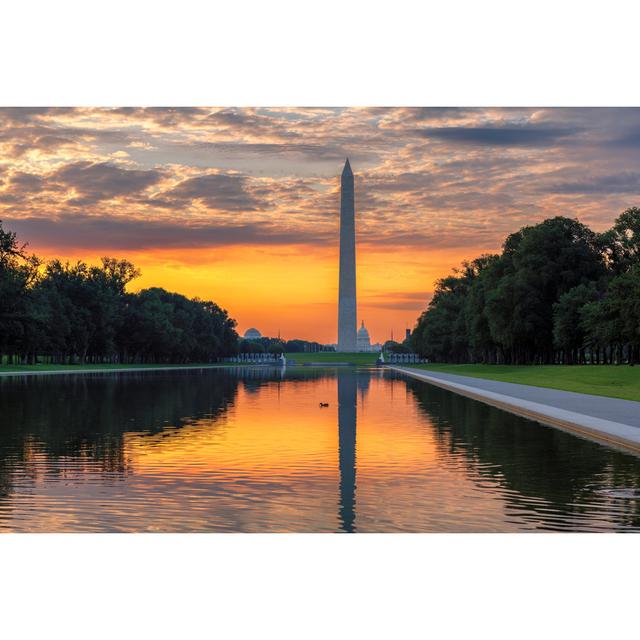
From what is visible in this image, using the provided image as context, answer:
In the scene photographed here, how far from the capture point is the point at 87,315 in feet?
378

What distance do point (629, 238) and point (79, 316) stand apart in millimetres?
65374

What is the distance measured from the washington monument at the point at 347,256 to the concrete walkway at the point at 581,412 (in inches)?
4032

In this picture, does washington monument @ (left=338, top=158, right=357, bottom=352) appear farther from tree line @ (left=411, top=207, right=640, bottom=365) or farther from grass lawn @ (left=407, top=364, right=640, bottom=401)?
grass lawn @ (left=407, top=364, right=640, bottom=401)

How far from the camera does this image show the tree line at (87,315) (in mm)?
89688

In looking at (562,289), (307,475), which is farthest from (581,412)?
(562,289)

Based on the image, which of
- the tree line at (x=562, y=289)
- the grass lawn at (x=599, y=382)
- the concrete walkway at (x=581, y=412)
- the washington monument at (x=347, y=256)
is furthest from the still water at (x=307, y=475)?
the washington monument at (x=347, y=256)

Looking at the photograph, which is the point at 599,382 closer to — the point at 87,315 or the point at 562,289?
the point at 562,289

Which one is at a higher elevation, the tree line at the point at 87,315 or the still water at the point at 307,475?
the tree line at the point at 87,315

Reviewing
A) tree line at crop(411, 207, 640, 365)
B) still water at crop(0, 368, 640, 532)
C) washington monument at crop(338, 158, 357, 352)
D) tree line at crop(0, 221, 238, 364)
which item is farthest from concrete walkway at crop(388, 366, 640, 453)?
washington monument at crop(338, 158, 357, 352)

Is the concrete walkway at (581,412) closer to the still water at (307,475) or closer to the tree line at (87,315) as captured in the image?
the still water at (307,475)

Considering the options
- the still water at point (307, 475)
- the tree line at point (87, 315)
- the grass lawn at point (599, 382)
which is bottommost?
the still water at point (307, 475)

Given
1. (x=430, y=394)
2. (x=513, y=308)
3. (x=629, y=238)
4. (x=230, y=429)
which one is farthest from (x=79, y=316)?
(x=230, y=429)

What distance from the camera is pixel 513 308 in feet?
300
